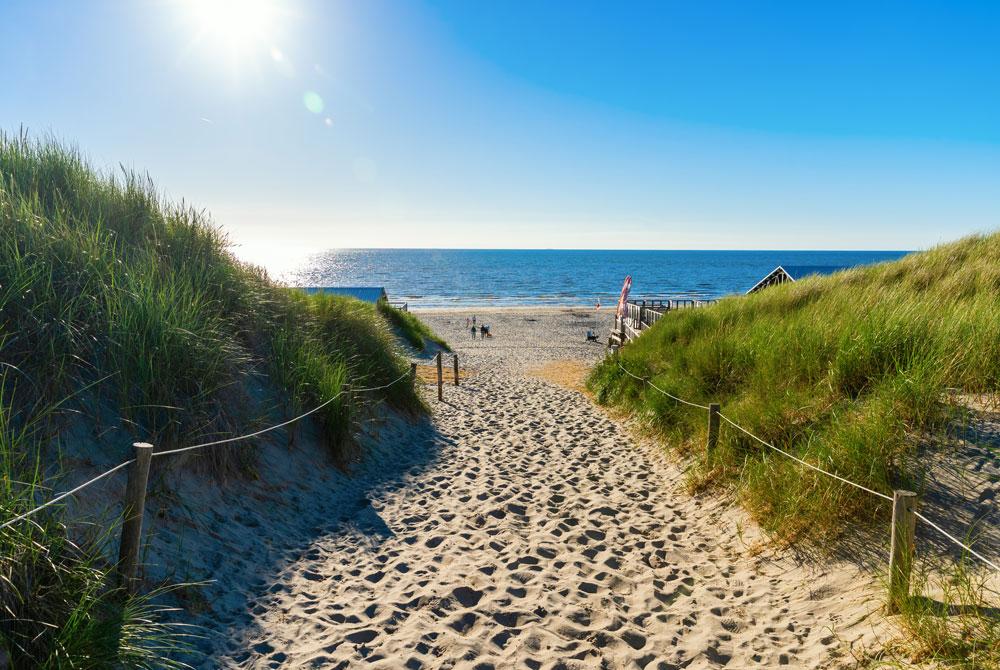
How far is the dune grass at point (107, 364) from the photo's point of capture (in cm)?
275

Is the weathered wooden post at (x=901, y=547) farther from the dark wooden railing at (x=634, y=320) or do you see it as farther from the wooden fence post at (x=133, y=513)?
the dark wooden railing at (x=634, y=320)

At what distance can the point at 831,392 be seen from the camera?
5848 mm

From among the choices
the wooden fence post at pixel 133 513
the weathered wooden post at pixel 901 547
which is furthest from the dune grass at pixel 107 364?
the weathered wooden post at pixel 901 547

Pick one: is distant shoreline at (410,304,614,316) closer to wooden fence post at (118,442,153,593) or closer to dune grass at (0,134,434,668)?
dune grass at (0,134,434,668)

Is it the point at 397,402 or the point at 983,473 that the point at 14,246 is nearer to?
the point at 397,402

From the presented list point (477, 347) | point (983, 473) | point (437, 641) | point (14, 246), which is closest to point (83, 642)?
point (437, 641)

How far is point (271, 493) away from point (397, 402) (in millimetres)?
4324

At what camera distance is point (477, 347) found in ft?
89.3

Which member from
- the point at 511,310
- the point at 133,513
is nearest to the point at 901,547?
the point at 133,513

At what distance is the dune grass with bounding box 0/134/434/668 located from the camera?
9.02 feet

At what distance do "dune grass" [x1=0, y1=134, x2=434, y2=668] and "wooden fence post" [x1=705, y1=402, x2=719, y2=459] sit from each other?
4.63 meters

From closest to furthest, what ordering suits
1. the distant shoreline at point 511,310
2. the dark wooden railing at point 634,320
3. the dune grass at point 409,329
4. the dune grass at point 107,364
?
the dune grass at point 107,364 < the dark wooden railing at point 634,320 < the dune grass at point 409,329 < the distant shoreline at point 511,310

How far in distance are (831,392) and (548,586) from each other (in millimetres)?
3694

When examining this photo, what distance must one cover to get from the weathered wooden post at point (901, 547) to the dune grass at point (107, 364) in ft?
14.1
